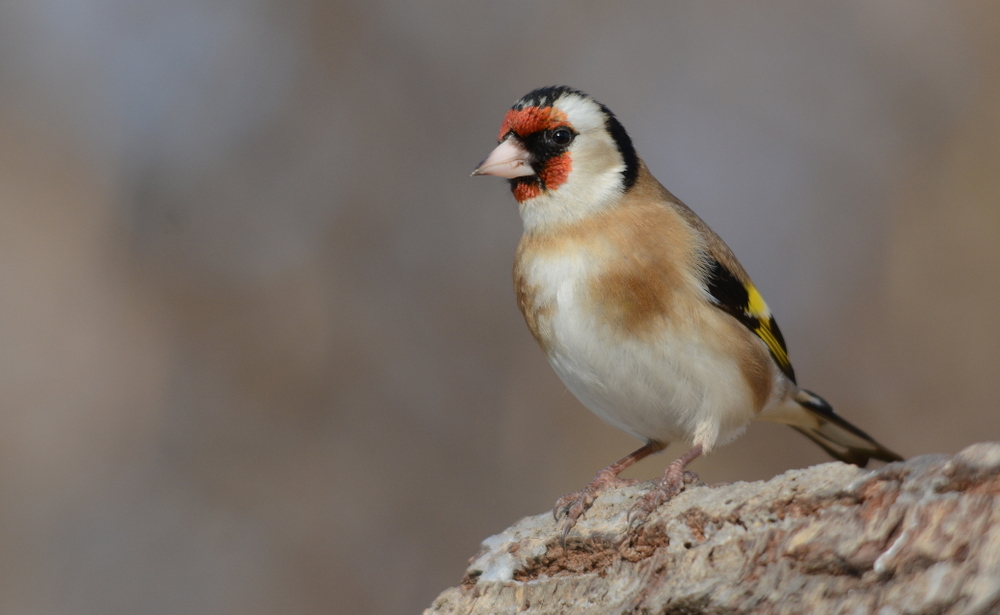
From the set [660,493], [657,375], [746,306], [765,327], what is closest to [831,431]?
[765,327]

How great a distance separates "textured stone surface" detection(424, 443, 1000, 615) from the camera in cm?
185

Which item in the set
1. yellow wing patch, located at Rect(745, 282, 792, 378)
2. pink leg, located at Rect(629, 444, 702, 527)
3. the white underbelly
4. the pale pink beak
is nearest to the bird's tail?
yellow wing patch, located at Rect(745, 282, 792, 378)

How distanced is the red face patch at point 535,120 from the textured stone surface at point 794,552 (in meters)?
1.52

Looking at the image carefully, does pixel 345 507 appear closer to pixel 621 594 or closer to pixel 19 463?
pixel 19 463

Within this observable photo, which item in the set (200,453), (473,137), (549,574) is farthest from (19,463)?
(549,574)

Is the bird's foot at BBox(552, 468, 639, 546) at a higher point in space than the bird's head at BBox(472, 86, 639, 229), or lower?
lower

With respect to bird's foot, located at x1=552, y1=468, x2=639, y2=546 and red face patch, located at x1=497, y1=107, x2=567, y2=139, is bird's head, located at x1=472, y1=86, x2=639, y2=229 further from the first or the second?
bird's foot, located at x1=552, y1=468, x2=639, y2=546

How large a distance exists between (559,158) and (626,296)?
2.28 ft

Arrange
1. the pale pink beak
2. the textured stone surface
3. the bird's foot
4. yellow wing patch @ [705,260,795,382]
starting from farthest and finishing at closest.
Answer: the pale pink beak
yellow wing patch @ [705,260,795,382]
the bird's foot
the textured stone surface

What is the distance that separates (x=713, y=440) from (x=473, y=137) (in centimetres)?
287

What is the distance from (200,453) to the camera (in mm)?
5043

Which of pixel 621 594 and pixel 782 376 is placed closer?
pixel 621 594

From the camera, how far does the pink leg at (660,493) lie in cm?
258

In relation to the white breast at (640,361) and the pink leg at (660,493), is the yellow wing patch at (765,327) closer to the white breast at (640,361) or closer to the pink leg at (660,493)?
the white breast at (640,361)
